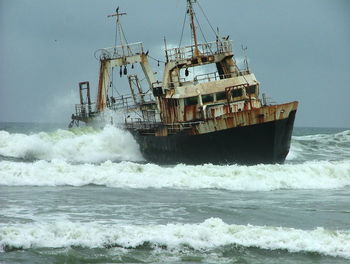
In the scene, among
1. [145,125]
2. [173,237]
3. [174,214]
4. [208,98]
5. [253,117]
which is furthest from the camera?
[145,125]

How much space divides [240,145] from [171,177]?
4.81 meters

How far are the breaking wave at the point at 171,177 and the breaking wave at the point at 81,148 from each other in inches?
438

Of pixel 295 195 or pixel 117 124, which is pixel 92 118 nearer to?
pixel 117 124

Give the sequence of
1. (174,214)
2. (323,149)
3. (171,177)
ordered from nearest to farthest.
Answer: (174,214) < (171,177) < (323,149)

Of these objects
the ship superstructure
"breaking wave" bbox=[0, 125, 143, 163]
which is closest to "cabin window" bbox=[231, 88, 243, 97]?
the ship superstructure

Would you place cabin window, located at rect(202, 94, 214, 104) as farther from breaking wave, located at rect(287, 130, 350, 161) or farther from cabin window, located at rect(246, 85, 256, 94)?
breaking wave, located at rect(287, 130, 350, 161)

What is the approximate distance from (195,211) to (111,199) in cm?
313

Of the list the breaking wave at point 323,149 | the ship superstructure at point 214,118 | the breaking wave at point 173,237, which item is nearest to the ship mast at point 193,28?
the ship superstructure at point 214,118

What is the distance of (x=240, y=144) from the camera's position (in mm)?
28266

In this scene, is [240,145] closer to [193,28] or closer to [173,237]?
[193,28]

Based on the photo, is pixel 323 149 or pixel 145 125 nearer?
pixel 145 125

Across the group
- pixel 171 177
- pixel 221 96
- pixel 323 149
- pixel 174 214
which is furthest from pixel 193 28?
pixel 323 149

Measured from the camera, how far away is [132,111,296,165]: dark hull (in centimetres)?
2791

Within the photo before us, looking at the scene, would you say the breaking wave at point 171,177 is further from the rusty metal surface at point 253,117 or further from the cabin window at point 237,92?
the cabin window at point 237,92
